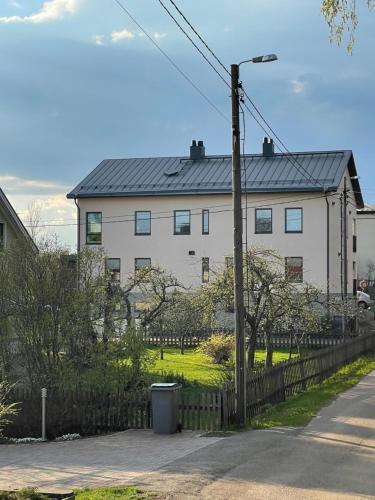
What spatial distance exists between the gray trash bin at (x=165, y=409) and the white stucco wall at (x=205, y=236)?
27986 millimetres

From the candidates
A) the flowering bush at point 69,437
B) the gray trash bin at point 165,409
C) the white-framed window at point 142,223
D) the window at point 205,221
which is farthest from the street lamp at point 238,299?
the white-framed window at point 142,223

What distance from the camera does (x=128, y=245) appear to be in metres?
45.7

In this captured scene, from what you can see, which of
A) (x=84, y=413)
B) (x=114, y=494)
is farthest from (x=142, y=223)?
(x=114, y=494)

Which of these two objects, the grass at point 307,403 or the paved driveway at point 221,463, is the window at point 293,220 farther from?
the paved driveway at point 221,463

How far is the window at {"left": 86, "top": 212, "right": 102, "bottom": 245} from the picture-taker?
46312mm

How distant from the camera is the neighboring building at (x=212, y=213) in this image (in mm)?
42188

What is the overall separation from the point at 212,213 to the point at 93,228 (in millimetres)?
8422

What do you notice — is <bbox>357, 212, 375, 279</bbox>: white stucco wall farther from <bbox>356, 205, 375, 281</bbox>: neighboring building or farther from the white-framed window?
the white-framed window

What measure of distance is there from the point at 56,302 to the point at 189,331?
770 inches

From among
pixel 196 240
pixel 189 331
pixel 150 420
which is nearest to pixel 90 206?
pixel 196 240

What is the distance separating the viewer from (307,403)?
16594 mm

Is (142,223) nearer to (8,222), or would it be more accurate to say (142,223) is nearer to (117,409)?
(8,222)

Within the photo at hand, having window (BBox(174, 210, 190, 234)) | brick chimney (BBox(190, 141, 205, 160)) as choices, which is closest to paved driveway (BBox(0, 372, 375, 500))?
window (BBox(174, 210, 190, 234))

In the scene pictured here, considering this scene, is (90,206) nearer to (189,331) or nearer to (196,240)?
(196,240)
